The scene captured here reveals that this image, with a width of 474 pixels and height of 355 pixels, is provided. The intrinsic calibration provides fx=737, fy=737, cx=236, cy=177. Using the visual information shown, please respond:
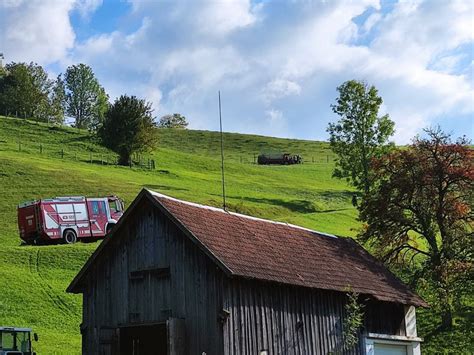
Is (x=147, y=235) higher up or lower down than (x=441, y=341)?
higher up

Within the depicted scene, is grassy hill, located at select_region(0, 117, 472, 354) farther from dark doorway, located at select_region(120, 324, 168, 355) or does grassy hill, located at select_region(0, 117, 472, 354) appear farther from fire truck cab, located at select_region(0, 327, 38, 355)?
dark doorway, located at select_region(120, 324, 168, 355)

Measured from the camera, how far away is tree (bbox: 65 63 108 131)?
143625mm

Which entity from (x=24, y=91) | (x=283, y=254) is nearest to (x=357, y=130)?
(x=283, y=254)

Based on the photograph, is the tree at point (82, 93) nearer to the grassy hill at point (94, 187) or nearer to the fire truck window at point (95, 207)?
the grassy hill at point (94, 187)

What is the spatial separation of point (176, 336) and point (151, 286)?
6.35 feet

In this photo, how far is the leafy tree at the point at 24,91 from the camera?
122m

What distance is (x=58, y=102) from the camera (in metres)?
135

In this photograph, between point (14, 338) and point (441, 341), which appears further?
point (441, 341)

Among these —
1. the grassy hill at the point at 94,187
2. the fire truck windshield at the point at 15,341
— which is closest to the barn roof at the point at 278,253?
the fire truck windshield at the point at 15,341

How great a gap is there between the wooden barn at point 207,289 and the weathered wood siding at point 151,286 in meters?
0.03

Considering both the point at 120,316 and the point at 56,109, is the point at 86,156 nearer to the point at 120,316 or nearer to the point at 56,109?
the point at 56,109

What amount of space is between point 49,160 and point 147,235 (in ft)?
185

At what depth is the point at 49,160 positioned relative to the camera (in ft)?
242

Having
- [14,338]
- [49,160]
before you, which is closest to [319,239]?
[14,338]
